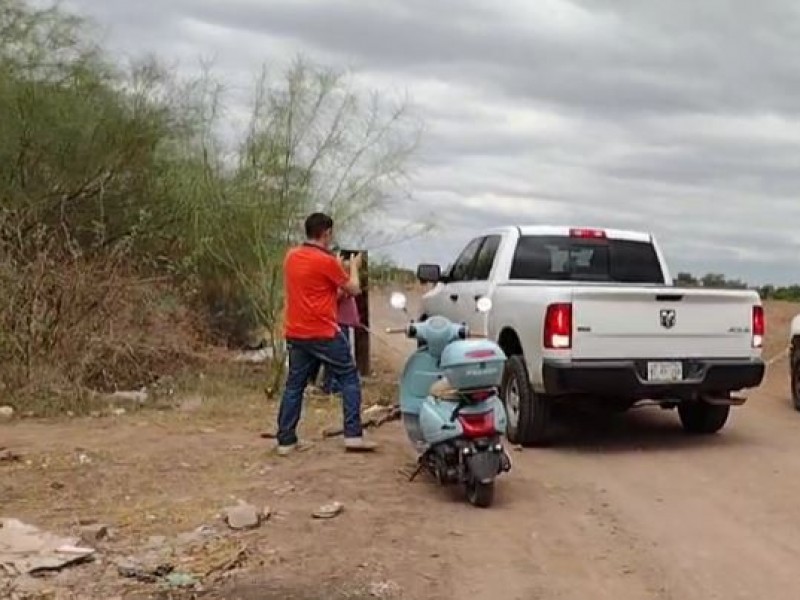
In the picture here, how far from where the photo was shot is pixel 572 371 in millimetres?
9422

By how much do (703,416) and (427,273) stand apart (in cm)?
306

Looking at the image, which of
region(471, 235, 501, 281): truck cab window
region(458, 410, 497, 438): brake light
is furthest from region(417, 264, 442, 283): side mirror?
region(458, 410, 497, 438): brake light

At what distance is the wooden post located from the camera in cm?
1387

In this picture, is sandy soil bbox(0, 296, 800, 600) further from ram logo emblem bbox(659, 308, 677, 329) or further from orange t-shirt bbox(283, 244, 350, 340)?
ram logo emblem bbox(659, 308, 677, 329)

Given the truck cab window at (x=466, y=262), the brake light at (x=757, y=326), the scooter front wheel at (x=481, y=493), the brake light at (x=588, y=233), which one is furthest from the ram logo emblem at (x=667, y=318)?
the truck cab window at (x=466, y=262)

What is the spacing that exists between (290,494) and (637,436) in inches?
164

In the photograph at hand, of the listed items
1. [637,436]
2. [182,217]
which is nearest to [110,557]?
[637,436]

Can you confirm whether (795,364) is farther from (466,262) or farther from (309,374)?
(309,374)

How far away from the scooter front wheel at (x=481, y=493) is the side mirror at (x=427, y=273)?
4.47 m

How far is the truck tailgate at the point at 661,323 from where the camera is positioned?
950 cm

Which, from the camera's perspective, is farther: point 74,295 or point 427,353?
point 74,295

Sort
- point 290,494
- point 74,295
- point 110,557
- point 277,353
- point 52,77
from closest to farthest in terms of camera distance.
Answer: point 110,557 < point 290,494 < point 74,295 < point 277,353 < point 52,77

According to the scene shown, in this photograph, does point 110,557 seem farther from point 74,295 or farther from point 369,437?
point 74,295

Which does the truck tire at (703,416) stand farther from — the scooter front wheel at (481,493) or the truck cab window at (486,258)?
the scooter front wheel at (481,493)
